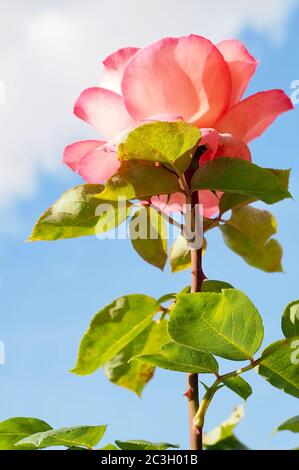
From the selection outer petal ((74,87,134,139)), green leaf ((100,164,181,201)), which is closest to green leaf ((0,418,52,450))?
green leaf ((100,164,181,201))

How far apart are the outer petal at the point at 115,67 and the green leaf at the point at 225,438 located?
1.95ft

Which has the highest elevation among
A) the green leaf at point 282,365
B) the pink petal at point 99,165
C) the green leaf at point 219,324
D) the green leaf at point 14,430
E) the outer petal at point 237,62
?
the outer petal at point 237,62

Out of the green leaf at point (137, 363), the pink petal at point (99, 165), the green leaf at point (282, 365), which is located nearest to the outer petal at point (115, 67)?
the pink petal at point (99, 165)

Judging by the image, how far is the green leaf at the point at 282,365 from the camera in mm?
832

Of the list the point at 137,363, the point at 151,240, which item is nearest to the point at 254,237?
the point at 151,240

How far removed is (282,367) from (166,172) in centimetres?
31

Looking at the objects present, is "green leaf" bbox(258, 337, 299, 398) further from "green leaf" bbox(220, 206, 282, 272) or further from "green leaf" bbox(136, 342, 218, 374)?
"green leaf" bbox(220, 206, 282, 272)

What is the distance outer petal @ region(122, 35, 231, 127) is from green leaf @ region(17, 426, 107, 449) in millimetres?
452

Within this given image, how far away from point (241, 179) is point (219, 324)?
0.24m

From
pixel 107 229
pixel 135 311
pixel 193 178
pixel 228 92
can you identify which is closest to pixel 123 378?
pixel 135 311

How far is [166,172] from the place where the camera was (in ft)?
3.25

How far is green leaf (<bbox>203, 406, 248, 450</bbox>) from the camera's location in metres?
1.23

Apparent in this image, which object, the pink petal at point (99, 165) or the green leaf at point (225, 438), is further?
the green leaf at point (225, 438)

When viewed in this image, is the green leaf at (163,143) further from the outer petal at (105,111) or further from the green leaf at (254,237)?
the green leaf at (254,237)
